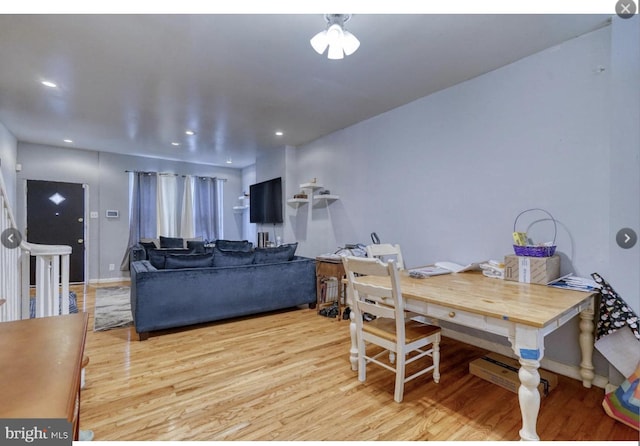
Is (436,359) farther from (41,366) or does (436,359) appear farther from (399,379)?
(41,366)

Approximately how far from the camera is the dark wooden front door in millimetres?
5387

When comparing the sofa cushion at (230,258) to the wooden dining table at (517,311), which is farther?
the sofa cushion at (230,258)

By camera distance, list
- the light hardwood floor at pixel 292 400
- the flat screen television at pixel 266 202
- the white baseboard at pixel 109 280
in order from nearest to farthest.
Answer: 1. the light hardwood floor at pixel 292 400
2. the flat screen television at pixel 266 202
3. the white baseboard at pixel 109 280

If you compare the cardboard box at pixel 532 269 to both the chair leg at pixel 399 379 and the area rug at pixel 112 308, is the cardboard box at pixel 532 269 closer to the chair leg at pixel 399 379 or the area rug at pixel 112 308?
the chair leg at pixel 399 379

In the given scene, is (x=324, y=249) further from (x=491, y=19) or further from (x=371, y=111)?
(x=491, y=19)

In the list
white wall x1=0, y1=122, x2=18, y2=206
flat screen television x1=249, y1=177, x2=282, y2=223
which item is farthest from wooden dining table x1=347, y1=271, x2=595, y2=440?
white wall x1=0, y1=122, x2=18, y2=206

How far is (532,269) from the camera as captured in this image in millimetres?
2172

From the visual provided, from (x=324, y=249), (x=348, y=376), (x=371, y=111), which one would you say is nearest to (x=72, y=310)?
(x=324, y=249)

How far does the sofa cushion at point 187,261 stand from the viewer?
3.20 metres

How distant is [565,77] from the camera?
90.5 inches

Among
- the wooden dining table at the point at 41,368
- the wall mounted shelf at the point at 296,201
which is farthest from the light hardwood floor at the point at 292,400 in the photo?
the wall mounted shelf at the point at 296,201

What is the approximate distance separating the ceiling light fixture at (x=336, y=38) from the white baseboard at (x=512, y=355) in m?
2.62

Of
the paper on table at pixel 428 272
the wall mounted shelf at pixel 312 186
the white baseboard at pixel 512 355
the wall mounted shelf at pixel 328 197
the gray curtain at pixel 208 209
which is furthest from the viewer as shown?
the gray curtain at pixel 208 209

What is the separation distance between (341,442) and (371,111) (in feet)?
10.8
